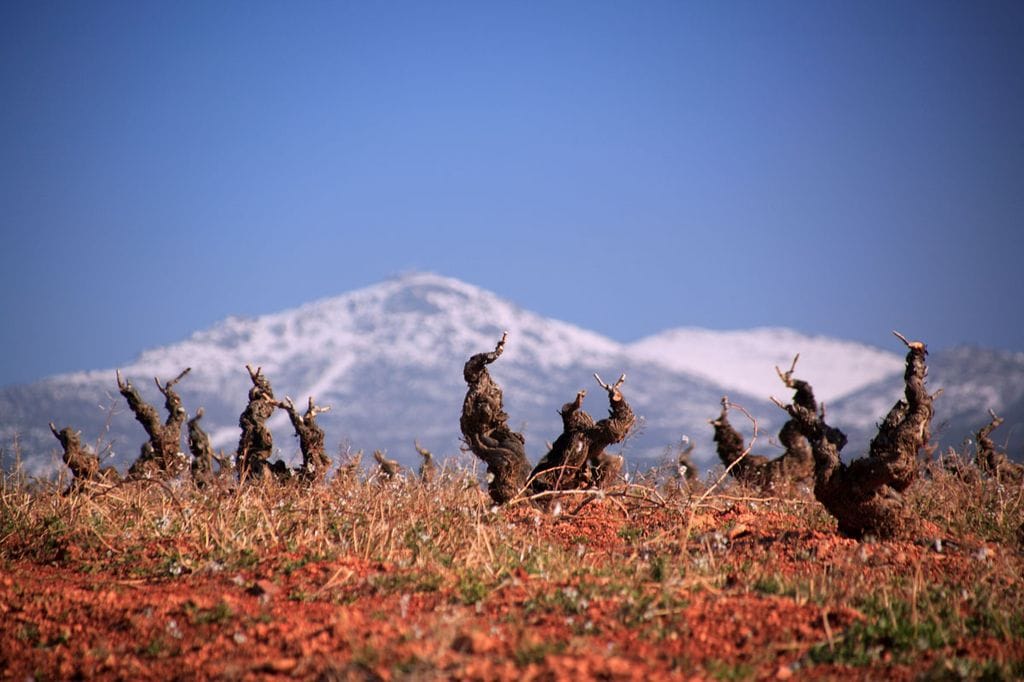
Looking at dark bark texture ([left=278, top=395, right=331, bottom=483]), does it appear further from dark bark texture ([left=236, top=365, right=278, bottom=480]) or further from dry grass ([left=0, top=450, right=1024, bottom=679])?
dry grass ([left=0, top=450, right=1024, bottom=679])

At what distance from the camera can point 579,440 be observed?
12438 millimetres

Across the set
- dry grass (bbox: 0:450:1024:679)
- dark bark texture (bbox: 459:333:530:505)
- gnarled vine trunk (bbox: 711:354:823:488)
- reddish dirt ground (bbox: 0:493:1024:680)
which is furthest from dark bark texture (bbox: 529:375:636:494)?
gnarled vine trunk (bbox: 711:354:823:488)

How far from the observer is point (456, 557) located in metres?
8.78

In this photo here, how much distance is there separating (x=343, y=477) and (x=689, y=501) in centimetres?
416

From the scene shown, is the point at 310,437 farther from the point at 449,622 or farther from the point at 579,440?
the point at 449,622

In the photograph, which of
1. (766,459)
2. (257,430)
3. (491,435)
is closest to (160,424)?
(257,430)

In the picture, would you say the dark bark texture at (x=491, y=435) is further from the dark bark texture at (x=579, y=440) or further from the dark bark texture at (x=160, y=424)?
the dark bark texture at (x=160, y=424)

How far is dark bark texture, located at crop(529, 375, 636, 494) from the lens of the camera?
1233 cm

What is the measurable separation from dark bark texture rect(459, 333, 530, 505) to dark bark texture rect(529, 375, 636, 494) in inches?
13.6

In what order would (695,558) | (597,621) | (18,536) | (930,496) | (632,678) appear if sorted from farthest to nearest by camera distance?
(930,496), (18,536), (695,558), (597,621), (632,678)

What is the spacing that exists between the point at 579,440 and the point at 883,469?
3.74 meters

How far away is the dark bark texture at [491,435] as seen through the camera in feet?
39.4

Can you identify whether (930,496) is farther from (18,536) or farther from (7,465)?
(7,465)

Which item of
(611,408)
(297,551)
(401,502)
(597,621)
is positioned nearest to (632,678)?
(597,621)
